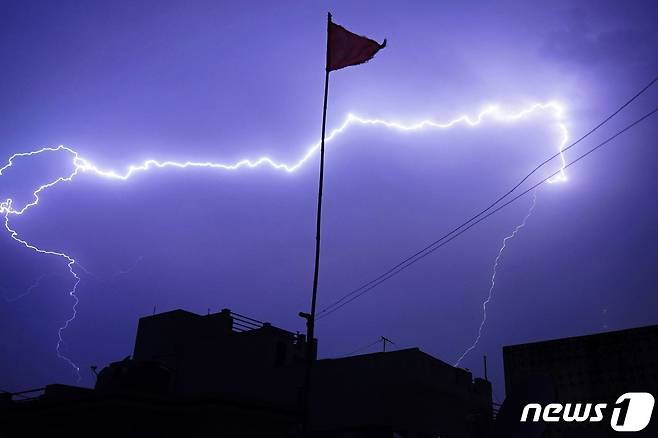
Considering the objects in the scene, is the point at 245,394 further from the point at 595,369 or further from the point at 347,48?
the point at 347,48

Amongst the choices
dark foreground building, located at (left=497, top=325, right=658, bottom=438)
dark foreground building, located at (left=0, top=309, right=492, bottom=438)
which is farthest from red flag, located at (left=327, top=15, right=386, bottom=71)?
dark foreground building, located at (left=497, top=325, right=658, bottom=438)

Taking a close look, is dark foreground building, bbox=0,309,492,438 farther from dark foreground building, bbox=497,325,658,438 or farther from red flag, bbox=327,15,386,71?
red flag, bbox=327,15,386,71

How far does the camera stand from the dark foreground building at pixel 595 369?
22.7 meters

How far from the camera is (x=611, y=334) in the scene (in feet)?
78.5

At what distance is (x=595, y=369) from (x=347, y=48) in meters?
16.4

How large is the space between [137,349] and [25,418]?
1933 centimetres

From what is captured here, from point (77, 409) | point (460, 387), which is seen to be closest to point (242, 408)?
point (77, 409)

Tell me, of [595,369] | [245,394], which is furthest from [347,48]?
[245,394]

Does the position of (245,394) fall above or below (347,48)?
below

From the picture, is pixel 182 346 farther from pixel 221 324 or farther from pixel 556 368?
pixel 556 368

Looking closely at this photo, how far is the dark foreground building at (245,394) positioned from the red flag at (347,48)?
12.2 m

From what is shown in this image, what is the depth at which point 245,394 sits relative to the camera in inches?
1346

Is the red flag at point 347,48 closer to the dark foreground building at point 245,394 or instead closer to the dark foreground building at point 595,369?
the dark foreground building at point 245,394

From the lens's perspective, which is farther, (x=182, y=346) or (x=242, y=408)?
(x=182, y=346)
